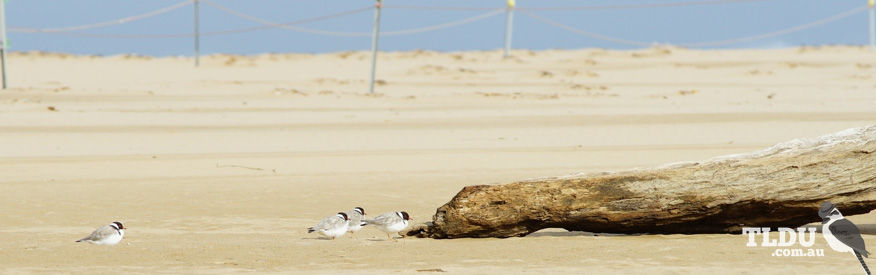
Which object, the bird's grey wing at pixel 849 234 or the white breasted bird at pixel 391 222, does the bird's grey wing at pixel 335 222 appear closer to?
the white breasted bird at pixel 391 222

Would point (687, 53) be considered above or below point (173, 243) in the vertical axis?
above

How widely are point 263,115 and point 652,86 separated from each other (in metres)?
10.7

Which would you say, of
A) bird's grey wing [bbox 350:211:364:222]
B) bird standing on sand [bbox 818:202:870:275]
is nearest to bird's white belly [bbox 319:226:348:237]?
bird's grey wing [bbox 350:211:364:222]

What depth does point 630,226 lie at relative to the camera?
786 cm

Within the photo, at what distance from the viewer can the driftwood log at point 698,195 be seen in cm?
761

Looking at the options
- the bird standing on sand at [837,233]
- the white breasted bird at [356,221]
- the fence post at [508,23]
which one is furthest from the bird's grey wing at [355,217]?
the fence post at [508,23]

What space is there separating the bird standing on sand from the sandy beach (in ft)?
0.38

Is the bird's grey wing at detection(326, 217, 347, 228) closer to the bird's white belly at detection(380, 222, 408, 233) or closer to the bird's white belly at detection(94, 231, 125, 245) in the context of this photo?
the bird's white belly at detection(380, 222, 408, 233)

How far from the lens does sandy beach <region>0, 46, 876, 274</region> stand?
7270 millimetres

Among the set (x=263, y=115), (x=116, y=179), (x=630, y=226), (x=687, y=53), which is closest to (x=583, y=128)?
(x=263, y=115)

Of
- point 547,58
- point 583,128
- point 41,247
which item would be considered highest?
point 547,58

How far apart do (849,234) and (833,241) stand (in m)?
0.31

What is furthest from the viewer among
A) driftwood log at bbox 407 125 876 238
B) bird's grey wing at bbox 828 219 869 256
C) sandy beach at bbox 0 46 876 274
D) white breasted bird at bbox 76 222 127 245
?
driftwood log at bbox 407 125 876 238

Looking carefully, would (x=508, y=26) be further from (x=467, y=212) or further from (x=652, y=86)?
(x=467, y=212)
